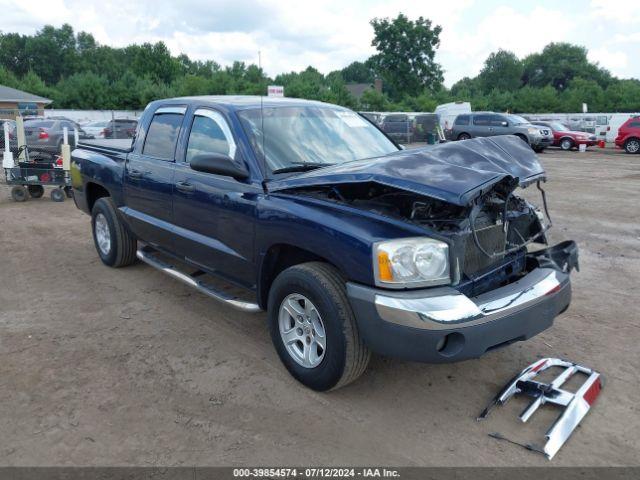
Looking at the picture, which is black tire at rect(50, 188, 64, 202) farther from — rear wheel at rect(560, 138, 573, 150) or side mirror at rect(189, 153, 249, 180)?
rear wheel at rect(560, 138, 573, 150)

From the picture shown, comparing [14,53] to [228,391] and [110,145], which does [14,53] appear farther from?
[228,391]

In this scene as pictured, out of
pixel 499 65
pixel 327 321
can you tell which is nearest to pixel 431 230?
pixel 327 321

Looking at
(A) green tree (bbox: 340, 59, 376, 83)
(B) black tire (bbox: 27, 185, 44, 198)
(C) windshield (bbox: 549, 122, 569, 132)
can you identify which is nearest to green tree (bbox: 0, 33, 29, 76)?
(A) green tree (bbox: 340, 59, 376, 83)

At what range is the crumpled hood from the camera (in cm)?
304

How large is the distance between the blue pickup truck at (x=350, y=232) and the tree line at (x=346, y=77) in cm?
1600

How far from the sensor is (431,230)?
10.5 feet

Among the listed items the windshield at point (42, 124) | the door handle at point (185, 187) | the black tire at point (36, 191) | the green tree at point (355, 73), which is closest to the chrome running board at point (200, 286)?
the door handle at point (185, 187)

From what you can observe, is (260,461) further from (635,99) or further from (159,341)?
(635,99)

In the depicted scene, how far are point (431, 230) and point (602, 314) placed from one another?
106 inches

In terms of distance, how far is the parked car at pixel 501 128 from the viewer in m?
24.6

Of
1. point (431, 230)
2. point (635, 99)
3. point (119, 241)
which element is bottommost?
point (119, 241)

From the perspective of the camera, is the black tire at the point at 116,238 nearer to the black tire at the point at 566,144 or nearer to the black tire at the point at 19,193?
the black tire at the point at 19,193

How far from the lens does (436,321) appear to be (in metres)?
2.95

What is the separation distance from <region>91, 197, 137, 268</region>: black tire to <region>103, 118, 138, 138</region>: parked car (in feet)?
56.5
